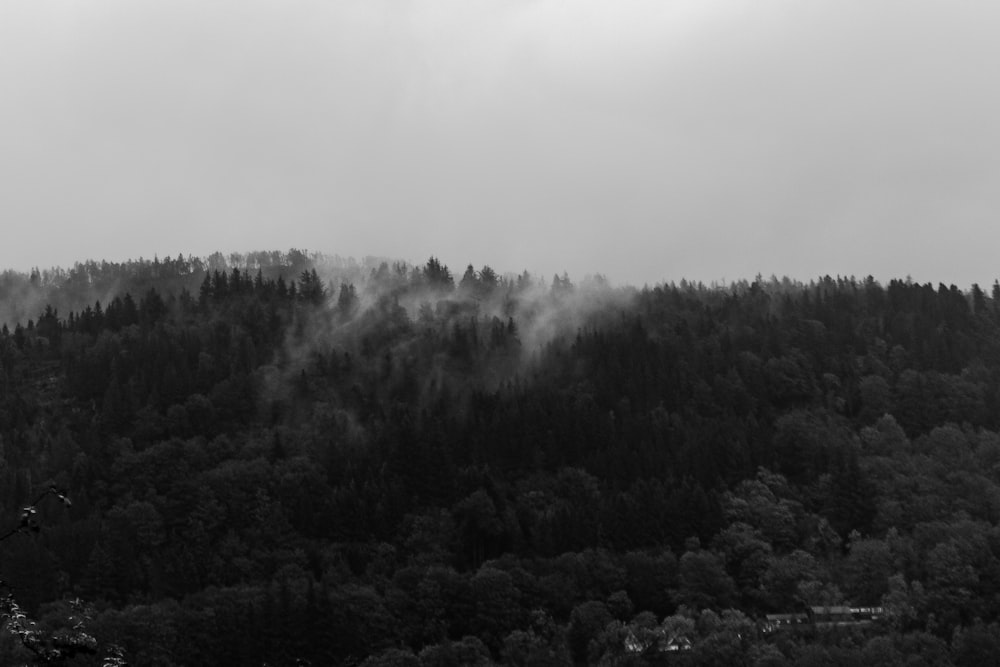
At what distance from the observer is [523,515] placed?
162m

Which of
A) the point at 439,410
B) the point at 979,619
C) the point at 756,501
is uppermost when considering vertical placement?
the point at 439,410

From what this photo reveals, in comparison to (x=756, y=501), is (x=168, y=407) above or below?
above

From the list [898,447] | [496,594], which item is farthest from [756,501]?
[496,594]

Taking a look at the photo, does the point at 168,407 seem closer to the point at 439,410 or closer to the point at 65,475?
the point at 65,475

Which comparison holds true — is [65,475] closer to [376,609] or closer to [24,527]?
[376,609]

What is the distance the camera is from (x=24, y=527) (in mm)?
19125

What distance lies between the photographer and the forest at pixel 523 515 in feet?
436

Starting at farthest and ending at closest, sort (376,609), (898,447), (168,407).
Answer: (168,407) → (898,447) → (376,609)

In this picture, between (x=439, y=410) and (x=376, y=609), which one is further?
(x=439, y=410)

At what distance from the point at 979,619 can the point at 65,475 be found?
105487 millimetres

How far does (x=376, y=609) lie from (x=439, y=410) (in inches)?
2200

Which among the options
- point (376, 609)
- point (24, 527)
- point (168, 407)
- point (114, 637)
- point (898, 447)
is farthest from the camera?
point (168, 407)

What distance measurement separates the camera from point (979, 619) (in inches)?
5202

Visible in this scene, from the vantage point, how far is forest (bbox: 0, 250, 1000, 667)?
133000 millimetres
